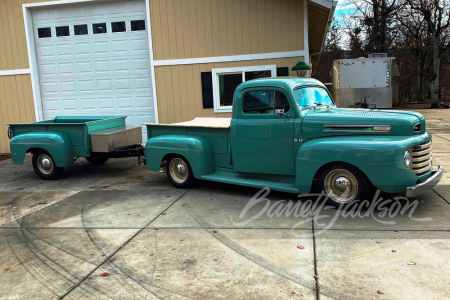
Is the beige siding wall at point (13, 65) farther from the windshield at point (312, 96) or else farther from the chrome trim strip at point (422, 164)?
the chrome trim strip at point (422, 164)

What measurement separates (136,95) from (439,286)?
995 centimetres

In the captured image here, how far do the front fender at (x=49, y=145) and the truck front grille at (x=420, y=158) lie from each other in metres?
6.55

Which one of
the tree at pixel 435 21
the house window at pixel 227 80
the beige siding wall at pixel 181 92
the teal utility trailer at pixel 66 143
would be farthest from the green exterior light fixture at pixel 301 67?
the tree at pixel 435 21

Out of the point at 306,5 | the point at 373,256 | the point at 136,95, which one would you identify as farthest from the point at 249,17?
the point at 373,256

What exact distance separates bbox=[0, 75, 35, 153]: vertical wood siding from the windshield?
9.30 m

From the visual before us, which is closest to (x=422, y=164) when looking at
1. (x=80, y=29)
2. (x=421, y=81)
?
(x=80, y=29)

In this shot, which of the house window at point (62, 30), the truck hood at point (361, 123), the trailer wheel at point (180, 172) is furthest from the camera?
the house window at point (62, 30)

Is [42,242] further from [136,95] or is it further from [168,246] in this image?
[136,95]

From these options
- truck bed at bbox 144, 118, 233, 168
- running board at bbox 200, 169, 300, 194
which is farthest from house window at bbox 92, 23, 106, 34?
running board at bbox 200, 169, 300, 194

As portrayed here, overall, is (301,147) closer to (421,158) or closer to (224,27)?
(421,158)

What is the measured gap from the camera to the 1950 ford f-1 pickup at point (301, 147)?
5070 millimetres

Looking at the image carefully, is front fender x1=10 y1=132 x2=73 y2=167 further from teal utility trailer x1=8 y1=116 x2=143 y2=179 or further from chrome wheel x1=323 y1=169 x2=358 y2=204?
chrome wheel x1=323 y1=169 x2=358 y2=204

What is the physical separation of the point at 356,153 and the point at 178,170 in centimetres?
Result: 341

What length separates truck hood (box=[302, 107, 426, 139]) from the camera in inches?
205
